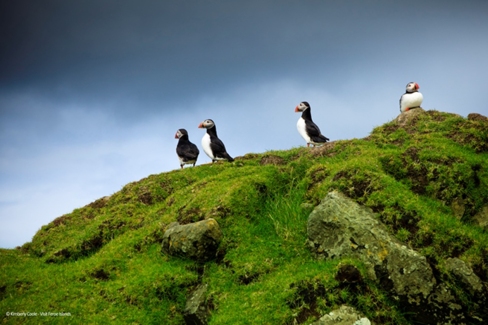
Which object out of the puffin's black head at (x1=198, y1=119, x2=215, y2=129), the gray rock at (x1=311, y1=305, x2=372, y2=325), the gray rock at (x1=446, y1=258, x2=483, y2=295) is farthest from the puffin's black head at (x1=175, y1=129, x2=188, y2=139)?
the gray rock at (x1=446, y1=258, x2=483, y2=295)

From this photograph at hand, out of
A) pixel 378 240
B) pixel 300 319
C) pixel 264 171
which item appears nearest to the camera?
pixel 300 319

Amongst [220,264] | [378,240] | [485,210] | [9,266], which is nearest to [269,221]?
[220,264]

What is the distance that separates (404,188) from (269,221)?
14.3ft

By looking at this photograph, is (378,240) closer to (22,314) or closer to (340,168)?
(340,168)

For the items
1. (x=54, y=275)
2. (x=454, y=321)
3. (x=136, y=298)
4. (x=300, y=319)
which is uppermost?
(x=54, y=275)

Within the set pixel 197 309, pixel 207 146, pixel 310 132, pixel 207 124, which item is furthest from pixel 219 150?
pixel 197 309

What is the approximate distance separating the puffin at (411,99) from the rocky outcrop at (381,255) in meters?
12.1

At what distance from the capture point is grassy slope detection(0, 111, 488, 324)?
11.1 metres

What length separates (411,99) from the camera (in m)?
23.0

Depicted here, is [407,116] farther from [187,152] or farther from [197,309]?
[197,309]

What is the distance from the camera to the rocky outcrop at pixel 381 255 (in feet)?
34.7

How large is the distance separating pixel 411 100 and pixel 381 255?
13870 mm

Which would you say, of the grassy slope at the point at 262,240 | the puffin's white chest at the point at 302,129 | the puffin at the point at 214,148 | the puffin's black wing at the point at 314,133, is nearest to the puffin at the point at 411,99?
the grassy slope at the point at 262,240

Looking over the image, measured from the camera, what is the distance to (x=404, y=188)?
44.9 feet
